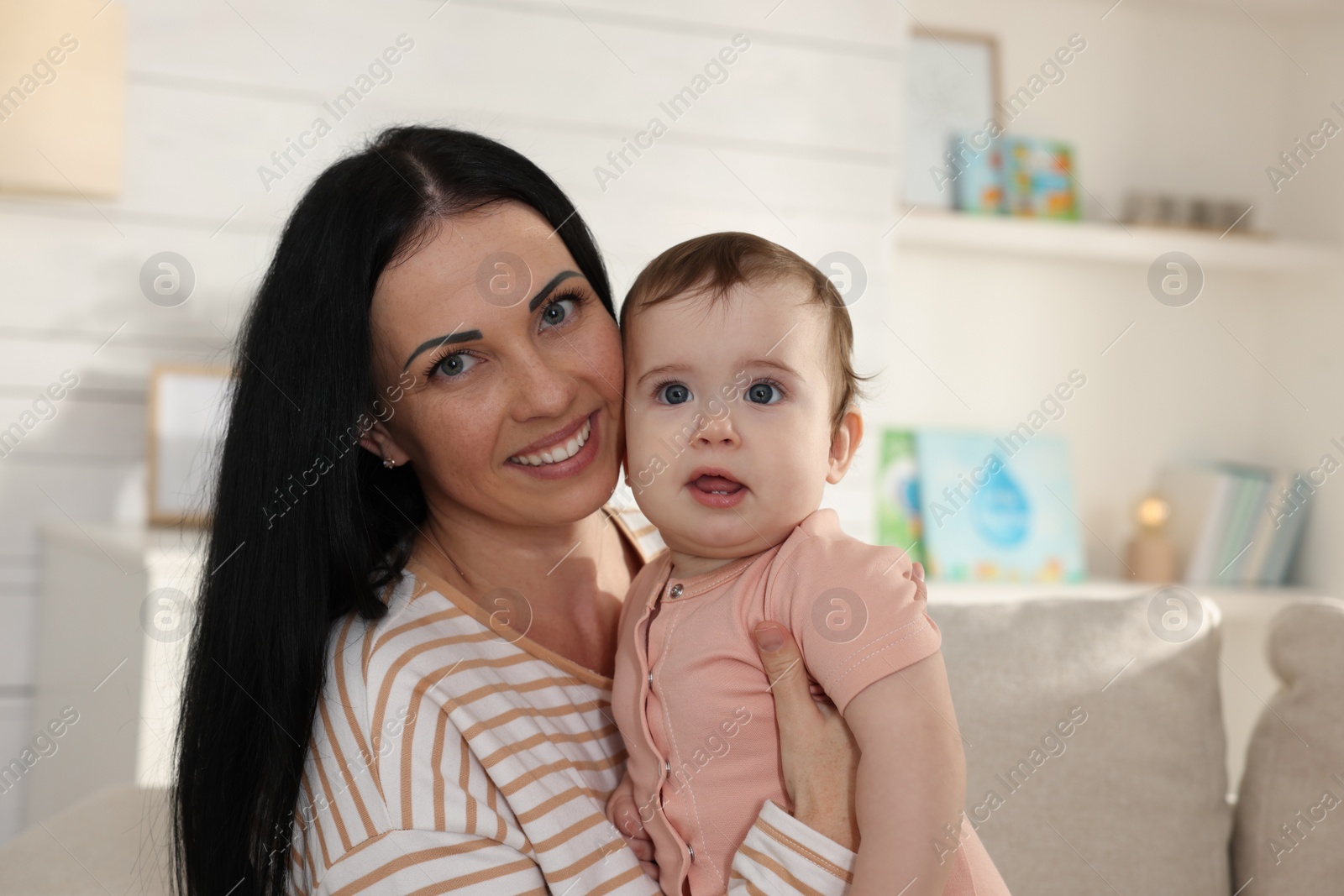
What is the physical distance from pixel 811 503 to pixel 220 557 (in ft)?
2.12

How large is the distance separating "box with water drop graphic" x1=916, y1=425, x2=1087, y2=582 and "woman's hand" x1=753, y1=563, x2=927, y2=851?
1958mm

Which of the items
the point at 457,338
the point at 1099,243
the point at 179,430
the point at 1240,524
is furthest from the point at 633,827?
the point at 1240,524

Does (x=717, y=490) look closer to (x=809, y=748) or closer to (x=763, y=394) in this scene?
(x=763, y=394)

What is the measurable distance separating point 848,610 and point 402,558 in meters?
0.53

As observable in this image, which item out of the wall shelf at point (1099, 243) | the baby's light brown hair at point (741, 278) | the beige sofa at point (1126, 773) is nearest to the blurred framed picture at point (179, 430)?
the beige sofa at point (1126, 773)

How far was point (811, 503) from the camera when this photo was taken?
43.3 inches

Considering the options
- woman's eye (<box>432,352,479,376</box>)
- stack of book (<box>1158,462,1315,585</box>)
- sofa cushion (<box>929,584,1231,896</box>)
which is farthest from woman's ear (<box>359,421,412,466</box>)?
stack of book (<box>1158,462,1315,585</box>)

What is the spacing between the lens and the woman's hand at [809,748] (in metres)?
1.01

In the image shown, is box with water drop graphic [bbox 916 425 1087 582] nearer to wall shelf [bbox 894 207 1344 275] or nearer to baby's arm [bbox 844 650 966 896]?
wall shelf [bbox 894 207 1344 275]

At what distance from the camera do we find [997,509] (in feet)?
9.81

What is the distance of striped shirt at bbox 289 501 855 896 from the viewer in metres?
1.02

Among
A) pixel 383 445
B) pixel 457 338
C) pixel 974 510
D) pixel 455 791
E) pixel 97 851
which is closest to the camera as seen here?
pixel 455 791

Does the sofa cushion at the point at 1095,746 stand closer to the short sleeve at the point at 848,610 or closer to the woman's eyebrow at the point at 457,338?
the short sleeve at the point at 848,610

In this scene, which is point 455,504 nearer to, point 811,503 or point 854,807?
point 811,503
